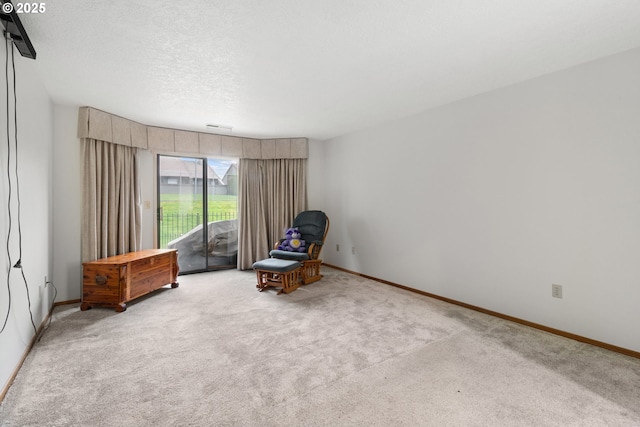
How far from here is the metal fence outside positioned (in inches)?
181

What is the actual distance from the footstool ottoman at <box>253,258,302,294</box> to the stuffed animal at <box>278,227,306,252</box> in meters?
0.35

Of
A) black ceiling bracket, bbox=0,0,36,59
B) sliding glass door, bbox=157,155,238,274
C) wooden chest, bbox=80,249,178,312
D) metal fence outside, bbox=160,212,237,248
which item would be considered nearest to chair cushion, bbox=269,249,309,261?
sliding glass door, bbox=157,155,238,274

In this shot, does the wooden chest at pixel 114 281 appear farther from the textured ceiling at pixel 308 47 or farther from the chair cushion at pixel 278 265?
the textured ceiling at pixel 308 47

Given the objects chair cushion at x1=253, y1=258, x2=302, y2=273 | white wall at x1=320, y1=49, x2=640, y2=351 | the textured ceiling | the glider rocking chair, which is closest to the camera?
the textured ceiling

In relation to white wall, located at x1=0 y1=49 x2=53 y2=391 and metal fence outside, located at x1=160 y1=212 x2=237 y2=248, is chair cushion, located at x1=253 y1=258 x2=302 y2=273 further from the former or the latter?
white wall, located at x1=0 y1=49 x2=53 y2=391

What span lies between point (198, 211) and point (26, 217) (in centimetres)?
261

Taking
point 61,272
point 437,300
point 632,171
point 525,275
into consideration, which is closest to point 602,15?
point 632,171

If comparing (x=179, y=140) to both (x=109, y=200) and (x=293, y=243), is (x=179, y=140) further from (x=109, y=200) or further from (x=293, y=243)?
(x=293, y=243)

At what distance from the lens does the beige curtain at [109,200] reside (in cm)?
353

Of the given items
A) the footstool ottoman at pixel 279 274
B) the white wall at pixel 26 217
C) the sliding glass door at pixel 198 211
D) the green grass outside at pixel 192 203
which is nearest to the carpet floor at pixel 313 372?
the white wall at pixel 26 217

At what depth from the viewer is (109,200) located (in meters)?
3.76

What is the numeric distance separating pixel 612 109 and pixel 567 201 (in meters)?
0.79

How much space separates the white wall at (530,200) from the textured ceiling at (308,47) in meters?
0.31

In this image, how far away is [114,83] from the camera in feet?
9.25
